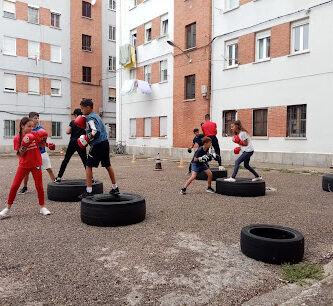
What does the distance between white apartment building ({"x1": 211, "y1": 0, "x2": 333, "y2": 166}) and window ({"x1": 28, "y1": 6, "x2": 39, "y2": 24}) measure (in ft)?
61.3

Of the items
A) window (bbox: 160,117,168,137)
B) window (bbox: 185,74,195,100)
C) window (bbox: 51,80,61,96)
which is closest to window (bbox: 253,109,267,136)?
window (bbox: 185,74,195,100)

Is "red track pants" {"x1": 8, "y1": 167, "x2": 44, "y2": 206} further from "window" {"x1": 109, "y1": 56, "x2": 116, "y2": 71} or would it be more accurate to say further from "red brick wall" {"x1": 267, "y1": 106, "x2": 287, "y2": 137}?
"window" {"x1": 109, "y1": 56, "x2": 116, "y2": 71}

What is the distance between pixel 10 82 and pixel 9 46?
10.2 feet

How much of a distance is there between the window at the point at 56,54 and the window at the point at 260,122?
21.6 meters

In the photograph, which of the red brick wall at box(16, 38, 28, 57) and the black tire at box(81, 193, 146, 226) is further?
the red brick wall at box(16, 38, 28, 57)

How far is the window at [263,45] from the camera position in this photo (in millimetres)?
17750

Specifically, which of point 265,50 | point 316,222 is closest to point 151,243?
point 316,222

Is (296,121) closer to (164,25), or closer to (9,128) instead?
(164,25)

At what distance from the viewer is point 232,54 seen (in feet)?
64.9

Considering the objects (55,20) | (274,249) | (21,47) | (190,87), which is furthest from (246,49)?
(55,20)

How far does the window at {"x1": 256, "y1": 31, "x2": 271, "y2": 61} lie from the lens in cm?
1775

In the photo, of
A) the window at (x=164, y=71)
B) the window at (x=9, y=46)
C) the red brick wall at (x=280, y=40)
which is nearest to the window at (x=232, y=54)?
the red brick wall at (x=280, y=40)

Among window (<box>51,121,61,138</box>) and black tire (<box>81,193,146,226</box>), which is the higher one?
window (<box>51,121,61,138</box>)

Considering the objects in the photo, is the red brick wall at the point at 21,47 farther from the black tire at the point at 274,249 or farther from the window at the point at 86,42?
the black tire at the point at 274,249
